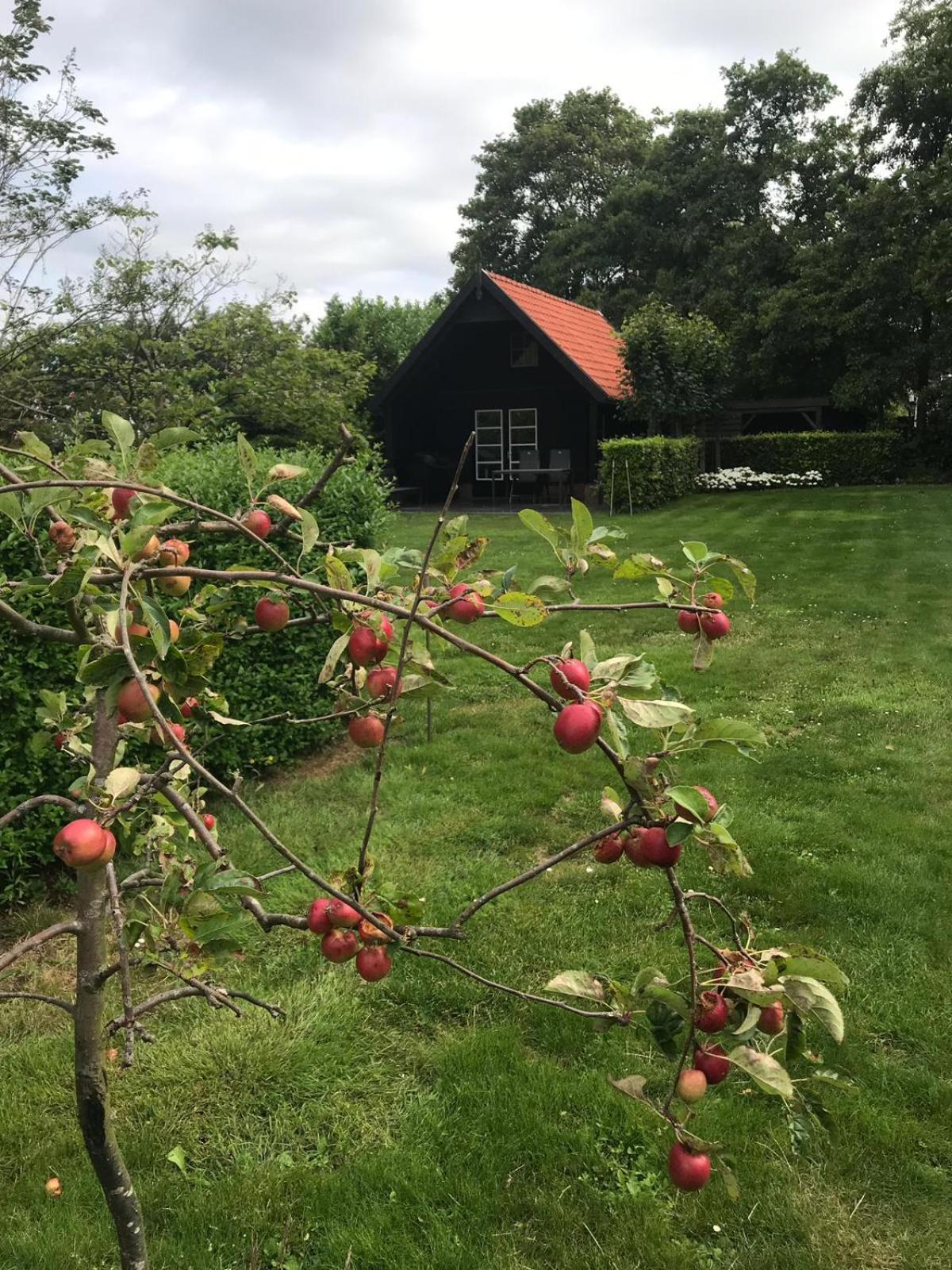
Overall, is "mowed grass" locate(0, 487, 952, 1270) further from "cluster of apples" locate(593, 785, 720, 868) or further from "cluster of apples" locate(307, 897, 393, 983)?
"cluster of apples" locate(307, 897, 393, 983)

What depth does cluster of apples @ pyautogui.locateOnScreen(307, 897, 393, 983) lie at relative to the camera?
112cm

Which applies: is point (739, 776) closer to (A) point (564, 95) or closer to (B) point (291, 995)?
(B) point (291, 995)

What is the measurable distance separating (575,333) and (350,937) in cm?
1636

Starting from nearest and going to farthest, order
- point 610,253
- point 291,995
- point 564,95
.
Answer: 1. point 291,995
2. point 610,253
3. point 564,95

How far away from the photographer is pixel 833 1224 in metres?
1.98

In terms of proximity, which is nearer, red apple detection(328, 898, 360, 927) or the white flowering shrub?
red apple detection(328, 898, 360, 927)

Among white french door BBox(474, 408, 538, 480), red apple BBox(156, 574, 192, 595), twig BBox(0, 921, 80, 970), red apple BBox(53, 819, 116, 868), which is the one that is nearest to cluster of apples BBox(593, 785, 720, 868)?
red apple BBox(53, 819, 116, 868)

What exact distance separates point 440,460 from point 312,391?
6.56 meters

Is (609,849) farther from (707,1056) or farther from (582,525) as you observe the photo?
(582,525)

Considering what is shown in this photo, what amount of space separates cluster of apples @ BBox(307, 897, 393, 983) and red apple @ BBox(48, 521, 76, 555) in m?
0.57

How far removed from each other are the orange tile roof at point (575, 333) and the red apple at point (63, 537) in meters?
13.3

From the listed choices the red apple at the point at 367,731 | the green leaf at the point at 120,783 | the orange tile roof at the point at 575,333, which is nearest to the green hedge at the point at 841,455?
the orange tile roof at the point at 575,333

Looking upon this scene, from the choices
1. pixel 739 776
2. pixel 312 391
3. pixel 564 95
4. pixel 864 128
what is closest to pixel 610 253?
pixel 864 128

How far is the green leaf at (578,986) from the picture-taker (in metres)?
1.09
